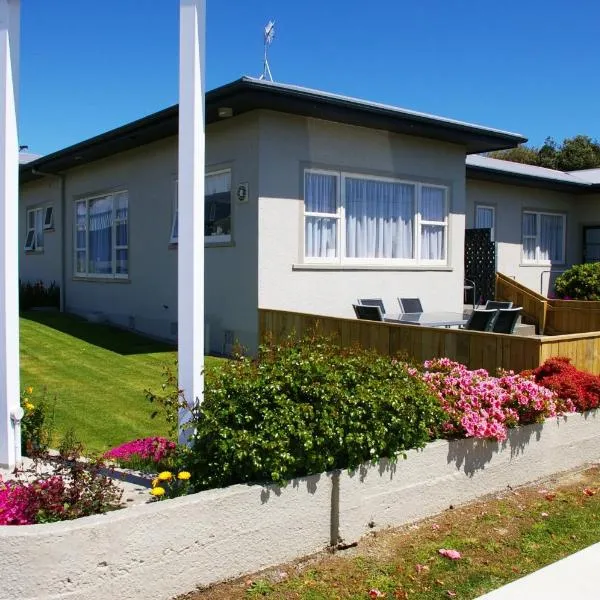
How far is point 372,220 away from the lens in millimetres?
12172

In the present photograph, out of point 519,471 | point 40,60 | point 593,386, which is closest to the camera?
point 519,471

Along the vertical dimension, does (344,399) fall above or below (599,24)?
below

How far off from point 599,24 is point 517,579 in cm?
1054

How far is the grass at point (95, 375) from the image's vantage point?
260 inches

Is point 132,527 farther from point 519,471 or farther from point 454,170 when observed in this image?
point 454,170

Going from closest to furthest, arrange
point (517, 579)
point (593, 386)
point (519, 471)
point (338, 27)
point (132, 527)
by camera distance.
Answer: point (132, 527) → point (517, 579) → point (519, 471) → point (593, 386) → point (338, 27)

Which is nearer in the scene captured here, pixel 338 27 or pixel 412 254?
pixel 338 27

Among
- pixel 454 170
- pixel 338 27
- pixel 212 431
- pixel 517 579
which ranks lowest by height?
pixel 517 579

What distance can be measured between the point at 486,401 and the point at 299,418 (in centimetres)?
189

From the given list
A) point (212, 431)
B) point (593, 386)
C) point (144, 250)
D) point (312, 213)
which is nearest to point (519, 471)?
point (593, 386)

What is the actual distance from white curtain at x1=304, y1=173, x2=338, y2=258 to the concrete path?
782 centimetres

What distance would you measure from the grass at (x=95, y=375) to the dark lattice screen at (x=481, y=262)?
7.02 metres

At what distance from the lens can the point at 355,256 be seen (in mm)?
12016

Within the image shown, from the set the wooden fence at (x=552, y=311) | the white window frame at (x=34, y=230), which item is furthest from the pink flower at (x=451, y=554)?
the white window frame at (x=34, y=230)
